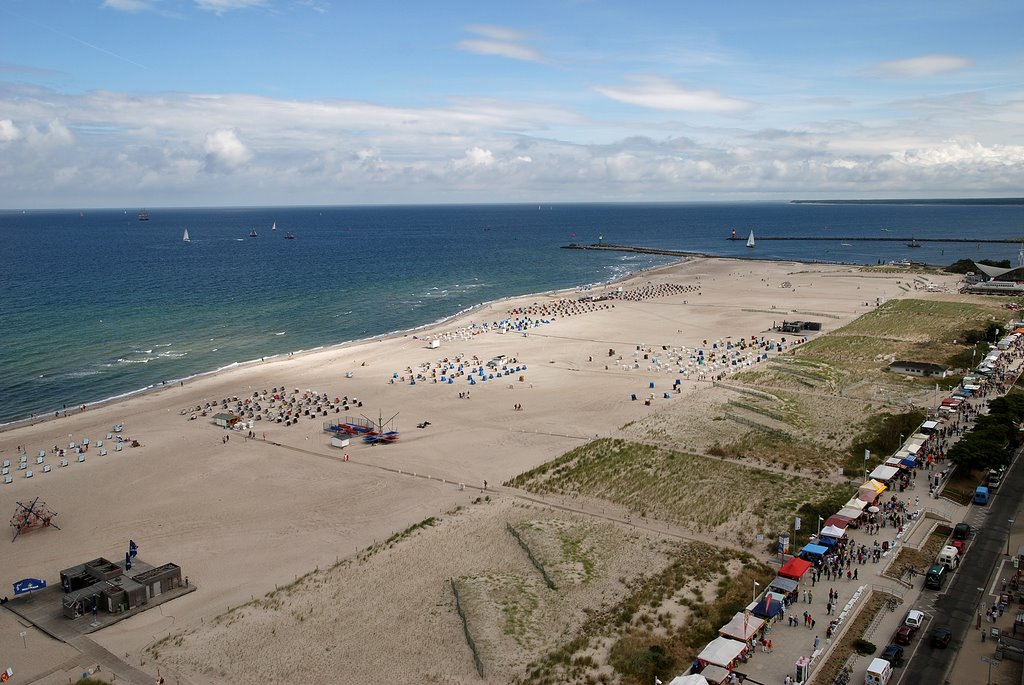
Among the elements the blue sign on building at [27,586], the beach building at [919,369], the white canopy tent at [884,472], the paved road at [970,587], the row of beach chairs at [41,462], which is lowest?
the blue sign on building at [27,586]

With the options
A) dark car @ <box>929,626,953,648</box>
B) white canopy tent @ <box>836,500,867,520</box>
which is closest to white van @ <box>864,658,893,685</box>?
dark car @ <box>929,626,953,648</box>

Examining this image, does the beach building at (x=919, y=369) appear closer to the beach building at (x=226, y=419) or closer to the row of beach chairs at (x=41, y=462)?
the beach building at (x=226, y=419)

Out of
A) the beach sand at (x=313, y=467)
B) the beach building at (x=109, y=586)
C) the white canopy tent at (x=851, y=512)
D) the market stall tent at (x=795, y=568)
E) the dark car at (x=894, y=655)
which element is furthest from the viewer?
the white canopy tent at (x=851, y=512)

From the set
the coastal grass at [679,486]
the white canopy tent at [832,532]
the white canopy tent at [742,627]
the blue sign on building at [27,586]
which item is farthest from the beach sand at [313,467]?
the white canopy tent at [832,532]

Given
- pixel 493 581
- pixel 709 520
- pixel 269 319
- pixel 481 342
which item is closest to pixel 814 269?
pixel 481 342

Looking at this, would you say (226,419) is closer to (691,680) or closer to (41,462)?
(41,462)

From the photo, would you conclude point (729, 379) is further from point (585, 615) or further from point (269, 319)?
point (269, 319)

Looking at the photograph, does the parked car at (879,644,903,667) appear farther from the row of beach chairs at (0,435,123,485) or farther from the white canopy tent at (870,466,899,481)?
the row of beach chairs at (0,435,123,485)
